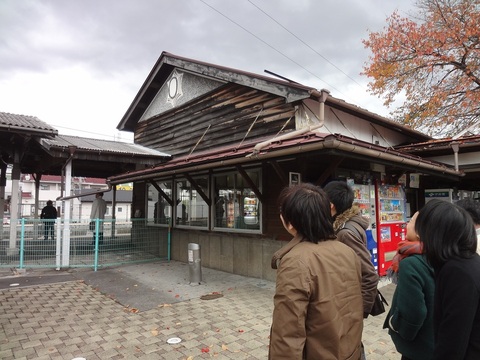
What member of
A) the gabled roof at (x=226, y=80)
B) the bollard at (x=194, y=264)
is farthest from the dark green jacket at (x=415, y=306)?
the bollard at (x=194, y=264)

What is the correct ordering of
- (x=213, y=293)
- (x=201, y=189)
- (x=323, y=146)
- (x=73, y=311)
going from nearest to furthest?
(x=323, y=146) < (x=73, y=311) < (x=213, y=293) < (x=201, y=189)

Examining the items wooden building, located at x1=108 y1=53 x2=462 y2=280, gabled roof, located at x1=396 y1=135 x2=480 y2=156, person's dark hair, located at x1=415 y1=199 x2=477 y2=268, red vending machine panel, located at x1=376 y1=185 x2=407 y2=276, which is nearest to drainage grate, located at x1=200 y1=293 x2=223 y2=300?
wooden building, located at x1=108 y1=53 x2=462 y2=280

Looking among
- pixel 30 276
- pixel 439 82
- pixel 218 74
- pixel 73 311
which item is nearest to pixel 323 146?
pixel 73 311

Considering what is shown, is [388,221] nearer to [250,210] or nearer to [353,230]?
[250,210]

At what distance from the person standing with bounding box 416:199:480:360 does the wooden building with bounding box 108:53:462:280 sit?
277 cm

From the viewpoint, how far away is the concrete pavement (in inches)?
145

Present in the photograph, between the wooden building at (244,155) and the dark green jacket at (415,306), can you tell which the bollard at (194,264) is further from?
the dark green jacket at (415,306)

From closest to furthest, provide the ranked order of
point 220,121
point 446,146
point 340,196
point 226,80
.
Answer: point 340,196, point 446,146, point 226,80, point 220,121

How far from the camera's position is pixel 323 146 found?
4367mm

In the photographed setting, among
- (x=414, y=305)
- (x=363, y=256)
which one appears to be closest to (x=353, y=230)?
(x=363, y=256)

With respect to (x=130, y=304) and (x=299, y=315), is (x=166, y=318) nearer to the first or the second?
(x=130, y=304)

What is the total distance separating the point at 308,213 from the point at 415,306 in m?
0.78

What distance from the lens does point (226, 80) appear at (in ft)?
28.3

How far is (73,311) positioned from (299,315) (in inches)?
189
